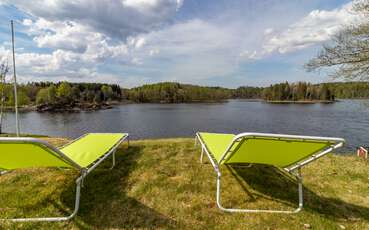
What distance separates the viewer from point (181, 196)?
2.80 metres

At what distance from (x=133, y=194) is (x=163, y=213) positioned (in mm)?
629

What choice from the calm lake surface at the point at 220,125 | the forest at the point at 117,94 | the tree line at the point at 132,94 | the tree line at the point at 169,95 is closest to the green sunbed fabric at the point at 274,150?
the calm lake surface at the point at 220,125

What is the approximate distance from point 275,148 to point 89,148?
9.86 feet

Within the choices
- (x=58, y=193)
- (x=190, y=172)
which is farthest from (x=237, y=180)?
(x=58, y=193)

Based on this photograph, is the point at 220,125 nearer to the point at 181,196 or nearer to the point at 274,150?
the point at 181,196

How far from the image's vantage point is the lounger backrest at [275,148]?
214 cm

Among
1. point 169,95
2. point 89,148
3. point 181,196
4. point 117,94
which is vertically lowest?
point 181,196

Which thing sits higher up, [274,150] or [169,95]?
[169,95]

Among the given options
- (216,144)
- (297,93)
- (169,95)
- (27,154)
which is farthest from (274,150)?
(169,95)

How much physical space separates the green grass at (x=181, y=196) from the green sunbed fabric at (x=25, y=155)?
575mm

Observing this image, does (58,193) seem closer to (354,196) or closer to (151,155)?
(151,155)

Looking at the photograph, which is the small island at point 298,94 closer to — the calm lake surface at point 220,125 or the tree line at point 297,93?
the tree line at point 297,93

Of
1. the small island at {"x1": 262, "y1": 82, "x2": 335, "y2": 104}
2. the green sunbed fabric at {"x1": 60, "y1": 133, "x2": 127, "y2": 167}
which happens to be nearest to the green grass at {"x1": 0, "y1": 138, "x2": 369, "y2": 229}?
the green sunbed fabric at {"x1": 60, "y1": 133, "x2": 127, "y2": 167}

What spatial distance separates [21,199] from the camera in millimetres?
2707
